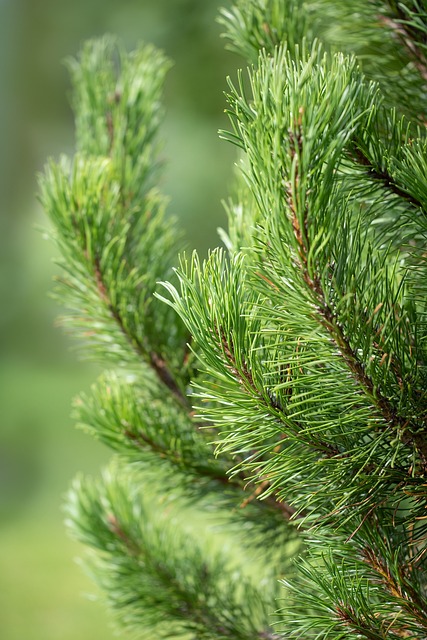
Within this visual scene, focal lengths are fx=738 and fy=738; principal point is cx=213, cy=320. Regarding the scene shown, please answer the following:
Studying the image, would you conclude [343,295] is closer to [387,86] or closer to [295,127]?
[295,127]

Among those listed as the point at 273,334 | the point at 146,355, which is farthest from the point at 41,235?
the point at 273,334

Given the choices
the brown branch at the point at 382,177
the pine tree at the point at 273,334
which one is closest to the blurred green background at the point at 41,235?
the pine tree at the point at 273,334

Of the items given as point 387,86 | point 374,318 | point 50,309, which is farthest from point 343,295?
point 50,309

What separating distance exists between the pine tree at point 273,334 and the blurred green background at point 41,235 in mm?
1784

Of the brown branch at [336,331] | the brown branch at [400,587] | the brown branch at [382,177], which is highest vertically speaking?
the brown branch at [382,177]

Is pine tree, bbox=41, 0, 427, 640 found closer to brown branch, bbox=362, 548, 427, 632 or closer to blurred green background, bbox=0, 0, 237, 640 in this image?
brown branch, bbox=362, 548, 427, 632

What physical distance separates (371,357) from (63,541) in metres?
2.67

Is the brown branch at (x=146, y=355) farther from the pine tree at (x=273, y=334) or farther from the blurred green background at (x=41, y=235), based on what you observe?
the blurred green background at (x=41, y=235)

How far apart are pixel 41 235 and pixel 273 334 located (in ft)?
6.70

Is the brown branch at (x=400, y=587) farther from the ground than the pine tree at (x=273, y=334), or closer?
closer

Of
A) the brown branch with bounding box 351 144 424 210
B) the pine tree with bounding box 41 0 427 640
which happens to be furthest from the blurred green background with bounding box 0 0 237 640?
the brown branch with bounding box 351 144 424 210

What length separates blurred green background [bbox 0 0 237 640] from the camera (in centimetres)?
247

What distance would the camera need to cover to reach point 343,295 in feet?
1.04

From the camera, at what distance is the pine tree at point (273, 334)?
31 centimetres
